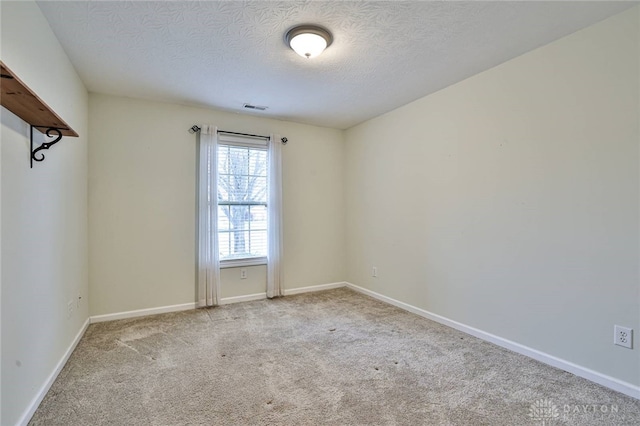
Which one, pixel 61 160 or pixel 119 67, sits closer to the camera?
pixel 61 160

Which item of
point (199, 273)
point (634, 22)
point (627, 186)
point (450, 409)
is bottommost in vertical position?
point (450, 409)

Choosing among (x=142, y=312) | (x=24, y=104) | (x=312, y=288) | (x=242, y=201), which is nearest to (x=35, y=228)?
(x=24, y=104)

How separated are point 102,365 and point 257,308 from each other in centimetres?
167

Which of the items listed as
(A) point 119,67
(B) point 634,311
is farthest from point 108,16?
(B) point 634,311

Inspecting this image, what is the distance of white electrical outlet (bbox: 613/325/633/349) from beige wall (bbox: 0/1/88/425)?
11.6 feet

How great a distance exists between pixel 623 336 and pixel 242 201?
148 inches

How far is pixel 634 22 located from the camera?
6.36ft

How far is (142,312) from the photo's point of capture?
3.48m

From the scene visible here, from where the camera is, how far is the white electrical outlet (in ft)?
6.46

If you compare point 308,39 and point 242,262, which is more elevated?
point 308,39

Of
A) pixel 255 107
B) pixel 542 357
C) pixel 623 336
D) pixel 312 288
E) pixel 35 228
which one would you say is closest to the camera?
pixel 35 228

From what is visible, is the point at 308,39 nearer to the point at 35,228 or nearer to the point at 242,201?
the point at 35,228

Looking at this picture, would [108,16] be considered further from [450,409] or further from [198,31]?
[450,409]

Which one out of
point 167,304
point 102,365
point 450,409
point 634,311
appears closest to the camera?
point 450,409
